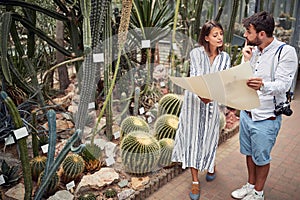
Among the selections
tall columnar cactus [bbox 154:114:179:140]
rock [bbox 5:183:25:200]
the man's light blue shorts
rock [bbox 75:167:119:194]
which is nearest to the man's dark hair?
the man's light blue shorts

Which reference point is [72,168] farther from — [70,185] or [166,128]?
[166,128]

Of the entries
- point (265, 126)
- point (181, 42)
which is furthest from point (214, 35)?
point (181, 42)

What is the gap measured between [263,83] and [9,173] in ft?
5.86

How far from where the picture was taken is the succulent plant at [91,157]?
2314 millimetres

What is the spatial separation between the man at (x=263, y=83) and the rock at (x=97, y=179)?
37.8 inches

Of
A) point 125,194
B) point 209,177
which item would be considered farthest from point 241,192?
point 125,194

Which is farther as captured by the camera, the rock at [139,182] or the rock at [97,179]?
the rock at [139,182]

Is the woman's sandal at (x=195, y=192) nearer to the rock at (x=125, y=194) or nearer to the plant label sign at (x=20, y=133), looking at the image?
the rock at (x=125, y=194)

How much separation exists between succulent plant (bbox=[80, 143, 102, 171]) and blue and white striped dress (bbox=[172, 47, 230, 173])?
0.63m

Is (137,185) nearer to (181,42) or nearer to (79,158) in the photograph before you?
(79,158)

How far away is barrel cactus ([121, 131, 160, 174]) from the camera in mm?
2230

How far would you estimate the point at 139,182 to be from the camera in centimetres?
223

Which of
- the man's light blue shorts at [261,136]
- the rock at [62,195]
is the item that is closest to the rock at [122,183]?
the rock at [62,195]

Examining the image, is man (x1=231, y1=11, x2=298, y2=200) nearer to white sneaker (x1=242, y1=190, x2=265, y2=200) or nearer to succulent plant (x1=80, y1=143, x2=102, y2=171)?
white sneaker (x1=242, y1=190, x2=265, y2=200)
